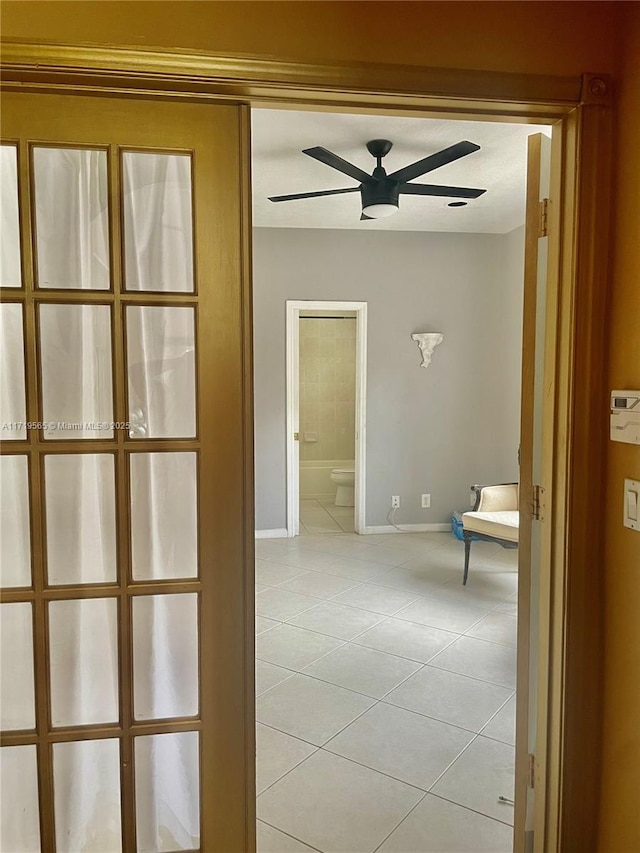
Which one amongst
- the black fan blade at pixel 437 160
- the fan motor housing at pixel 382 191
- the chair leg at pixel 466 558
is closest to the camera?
the black fan blade at pixel 437 160

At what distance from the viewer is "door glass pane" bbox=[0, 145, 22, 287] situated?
4.42 feet

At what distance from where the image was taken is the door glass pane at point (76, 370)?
4.57 ft

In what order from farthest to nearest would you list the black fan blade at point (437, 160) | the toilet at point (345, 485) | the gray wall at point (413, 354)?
the toilet at point (345, 485)
the gray wall at point (413, 354)
the black fan blade at point (437, 160)

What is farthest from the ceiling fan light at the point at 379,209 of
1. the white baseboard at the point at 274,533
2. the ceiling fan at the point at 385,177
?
the white baseboard at the point at 274,533

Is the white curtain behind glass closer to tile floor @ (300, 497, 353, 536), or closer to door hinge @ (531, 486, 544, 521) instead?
door hinge @ (531, 486, 544, 521)

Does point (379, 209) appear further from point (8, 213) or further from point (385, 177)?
point (8, 213)

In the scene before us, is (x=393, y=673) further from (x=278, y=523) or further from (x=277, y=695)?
(x=278, y=523)

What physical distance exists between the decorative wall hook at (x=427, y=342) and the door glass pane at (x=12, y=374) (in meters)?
4.30

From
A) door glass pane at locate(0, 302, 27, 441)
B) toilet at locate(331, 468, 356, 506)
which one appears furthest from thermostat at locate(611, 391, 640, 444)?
toilet at locate(331, 468, 356, 506)

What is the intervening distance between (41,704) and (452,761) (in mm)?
1551

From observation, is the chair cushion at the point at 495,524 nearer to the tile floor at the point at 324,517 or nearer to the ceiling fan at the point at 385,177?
the tile floor at the point at 324,517

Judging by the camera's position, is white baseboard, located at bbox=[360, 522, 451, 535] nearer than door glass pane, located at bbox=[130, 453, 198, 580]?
No

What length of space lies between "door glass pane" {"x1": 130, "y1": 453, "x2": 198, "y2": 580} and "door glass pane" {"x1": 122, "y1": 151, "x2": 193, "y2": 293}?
1.45 ft

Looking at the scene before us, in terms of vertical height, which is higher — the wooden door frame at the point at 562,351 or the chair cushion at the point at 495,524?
the wooden door frame at the point at 562,351
